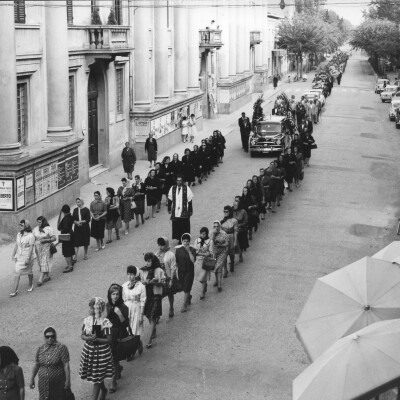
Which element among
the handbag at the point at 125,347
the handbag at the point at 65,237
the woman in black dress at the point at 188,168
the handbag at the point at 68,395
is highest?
the woman in black dress at the point at 188,168

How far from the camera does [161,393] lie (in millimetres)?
12031

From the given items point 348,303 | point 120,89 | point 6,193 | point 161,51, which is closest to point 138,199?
point 6,193

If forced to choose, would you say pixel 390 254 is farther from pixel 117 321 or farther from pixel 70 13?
pixel 70 13

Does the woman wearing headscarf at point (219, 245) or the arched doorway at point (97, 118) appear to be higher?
the arched doorway at point (97, 118)

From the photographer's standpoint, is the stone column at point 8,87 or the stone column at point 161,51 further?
the stone column at point 161,51

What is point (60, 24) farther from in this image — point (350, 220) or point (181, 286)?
point (181, 286)

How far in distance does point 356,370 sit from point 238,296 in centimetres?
769

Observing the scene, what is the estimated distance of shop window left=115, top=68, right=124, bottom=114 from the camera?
33875mm

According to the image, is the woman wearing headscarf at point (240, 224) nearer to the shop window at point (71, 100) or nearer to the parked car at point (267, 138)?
the shop window at point (71, 100)

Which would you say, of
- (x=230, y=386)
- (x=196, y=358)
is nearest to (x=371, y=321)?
(x=230, y=386)

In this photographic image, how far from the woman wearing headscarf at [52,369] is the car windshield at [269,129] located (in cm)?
2681

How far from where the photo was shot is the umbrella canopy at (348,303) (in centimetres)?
1055

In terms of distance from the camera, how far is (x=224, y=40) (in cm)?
5634

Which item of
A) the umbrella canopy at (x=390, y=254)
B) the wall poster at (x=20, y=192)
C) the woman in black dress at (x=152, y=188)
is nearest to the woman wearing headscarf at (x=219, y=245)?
the umbrella canopy at (x=390, y=254)
